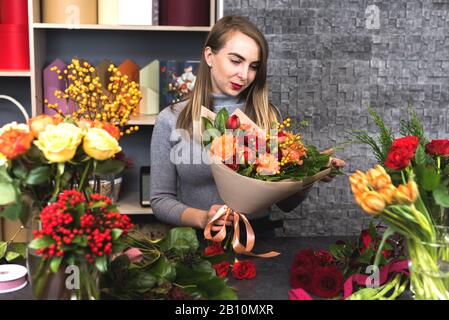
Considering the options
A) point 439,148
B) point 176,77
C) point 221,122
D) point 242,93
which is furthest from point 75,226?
point 176,77

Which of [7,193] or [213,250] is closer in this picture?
[7,193]

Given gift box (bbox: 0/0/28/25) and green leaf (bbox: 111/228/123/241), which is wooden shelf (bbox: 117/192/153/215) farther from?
green leaf (bbox: 111/228/123/241)

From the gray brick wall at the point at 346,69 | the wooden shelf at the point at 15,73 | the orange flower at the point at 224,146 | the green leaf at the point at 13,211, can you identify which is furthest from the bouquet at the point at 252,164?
the wooden shelf at the point at 15,73

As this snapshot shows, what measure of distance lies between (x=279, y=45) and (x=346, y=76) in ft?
1.02

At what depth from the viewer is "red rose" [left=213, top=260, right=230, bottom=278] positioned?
1.20 m

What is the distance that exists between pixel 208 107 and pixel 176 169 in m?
0.23

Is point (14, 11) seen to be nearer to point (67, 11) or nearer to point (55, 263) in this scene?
point (67, 11)

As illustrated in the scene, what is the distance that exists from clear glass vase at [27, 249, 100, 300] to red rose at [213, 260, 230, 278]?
30 cm

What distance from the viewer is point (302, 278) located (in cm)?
118

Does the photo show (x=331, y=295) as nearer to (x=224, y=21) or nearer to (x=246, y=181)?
(x=246, y=181)

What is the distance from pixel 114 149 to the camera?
3.20ft

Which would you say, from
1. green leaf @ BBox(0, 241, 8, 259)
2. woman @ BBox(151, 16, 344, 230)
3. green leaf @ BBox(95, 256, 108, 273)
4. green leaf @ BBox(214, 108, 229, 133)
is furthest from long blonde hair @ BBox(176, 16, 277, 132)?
green leaf @ BBox(95, 256, 108, 273)

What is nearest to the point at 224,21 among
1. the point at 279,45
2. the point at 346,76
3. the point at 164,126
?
the point at 164,126

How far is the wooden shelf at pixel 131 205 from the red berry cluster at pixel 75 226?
161 cm
